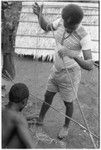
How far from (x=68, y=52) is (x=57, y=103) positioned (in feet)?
4.22

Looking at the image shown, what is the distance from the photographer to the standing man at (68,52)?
2.60 m

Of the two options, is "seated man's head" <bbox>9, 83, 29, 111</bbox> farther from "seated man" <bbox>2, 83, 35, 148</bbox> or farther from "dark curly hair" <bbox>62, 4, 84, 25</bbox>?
"dark curly hair" <bbox>62, 4, 84, 25</bbox>

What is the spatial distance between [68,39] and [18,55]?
2.20m

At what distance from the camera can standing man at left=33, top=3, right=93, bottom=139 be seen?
2.60 meters

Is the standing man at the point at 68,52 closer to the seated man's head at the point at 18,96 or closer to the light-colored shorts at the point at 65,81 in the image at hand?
the light-colored shorts at the point at 65,81

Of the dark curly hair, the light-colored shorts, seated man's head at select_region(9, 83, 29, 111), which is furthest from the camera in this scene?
the light-colored shorts

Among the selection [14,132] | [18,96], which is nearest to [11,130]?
[14,132]

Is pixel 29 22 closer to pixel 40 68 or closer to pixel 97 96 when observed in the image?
pixel 40 68

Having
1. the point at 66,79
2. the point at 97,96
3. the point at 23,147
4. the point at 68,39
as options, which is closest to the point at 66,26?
the point at 68,39

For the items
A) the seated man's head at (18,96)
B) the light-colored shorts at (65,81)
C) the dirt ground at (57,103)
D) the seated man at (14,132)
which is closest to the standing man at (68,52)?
the light-colored shorts at (65,81)

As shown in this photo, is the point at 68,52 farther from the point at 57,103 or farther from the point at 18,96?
the point at 57,103

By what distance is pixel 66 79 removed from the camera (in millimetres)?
2930

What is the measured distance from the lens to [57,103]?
12.5 feet

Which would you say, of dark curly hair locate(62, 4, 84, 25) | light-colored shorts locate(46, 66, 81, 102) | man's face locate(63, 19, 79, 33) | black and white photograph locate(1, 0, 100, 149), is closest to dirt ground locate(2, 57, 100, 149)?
black and white photograph locate(1, 0, 100, 149)
